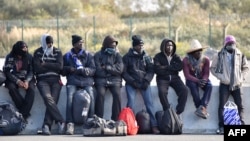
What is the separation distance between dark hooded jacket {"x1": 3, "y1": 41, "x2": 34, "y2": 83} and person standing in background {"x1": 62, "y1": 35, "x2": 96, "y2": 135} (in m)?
0.70

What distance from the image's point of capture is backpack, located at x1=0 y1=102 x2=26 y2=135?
15.0m

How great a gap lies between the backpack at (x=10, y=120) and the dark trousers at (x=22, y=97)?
249mm

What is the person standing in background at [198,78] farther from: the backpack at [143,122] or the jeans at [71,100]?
the jeans at [71,100]

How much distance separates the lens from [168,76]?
15445 millimetres

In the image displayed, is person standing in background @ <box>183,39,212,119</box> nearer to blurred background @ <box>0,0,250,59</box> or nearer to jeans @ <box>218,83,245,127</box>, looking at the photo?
jeans @ <box>218,83,245,127</box>

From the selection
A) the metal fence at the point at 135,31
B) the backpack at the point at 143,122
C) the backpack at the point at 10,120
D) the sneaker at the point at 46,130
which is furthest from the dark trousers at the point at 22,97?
the metal fence at the point at 135,31

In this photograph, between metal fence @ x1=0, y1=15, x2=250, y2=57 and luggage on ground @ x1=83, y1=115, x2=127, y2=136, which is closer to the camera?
luggage on ground @ x1=83, y1=115, x2=127, y2=136

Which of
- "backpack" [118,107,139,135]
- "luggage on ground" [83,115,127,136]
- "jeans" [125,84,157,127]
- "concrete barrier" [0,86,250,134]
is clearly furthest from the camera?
"concrete barrier" [0,86,250,134]

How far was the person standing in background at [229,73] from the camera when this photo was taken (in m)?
15.3

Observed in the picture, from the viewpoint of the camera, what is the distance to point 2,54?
152 ft

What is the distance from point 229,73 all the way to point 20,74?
163 inches

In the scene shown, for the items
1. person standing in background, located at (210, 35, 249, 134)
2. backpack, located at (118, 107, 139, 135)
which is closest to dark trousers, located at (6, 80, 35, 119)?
backpack, located at (118, 107, 139, 135)

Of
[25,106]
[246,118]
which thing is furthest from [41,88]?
[246,118]

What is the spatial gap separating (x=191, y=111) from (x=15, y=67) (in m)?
3.65
